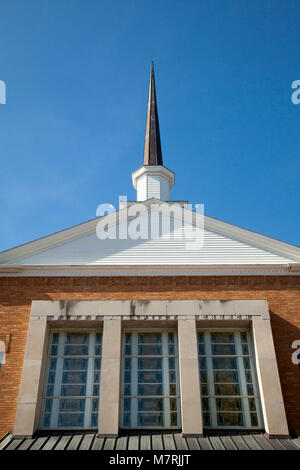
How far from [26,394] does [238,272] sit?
6147mm

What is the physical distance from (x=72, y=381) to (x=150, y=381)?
191 cm

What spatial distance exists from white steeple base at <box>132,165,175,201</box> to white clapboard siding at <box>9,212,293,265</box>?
6.47 metres

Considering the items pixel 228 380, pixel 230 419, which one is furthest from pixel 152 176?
pixel 230 419

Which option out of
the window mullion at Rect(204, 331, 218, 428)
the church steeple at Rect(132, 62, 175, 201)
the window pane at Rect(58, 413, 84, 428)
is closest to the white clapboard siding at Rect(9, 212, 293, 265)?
the window mullion at Rect(204, 331, 218, 428)

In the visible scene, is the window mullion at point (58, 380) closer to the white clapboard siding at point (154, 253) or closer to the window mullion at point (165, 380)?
the white clapboard siding at point (154, 253)

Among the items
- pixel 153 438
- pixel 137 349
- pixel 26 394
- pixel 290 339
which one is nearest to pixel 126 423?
pixel 153 438

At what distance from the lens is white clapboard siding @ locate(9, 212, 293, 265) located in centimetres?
1041

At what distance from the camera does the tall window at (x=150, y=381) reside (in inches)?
343

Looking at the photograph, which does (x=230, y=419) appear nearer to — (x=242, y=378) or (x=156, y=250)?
(x=242, y=378)

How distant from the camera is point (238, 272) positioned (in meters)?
10.2

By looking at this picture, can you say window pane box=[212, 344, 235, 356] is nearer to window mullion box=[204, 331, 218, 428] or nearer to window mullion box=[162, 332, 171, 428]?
window mullion box=[204, 331, 218, 428]

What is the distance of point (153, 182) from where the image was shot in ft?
56.9

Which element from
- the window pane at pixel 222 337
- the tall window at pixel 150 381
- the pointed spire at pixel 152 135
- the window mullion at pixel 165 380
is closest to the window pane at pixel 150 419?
the tall window at pixel 150 381
